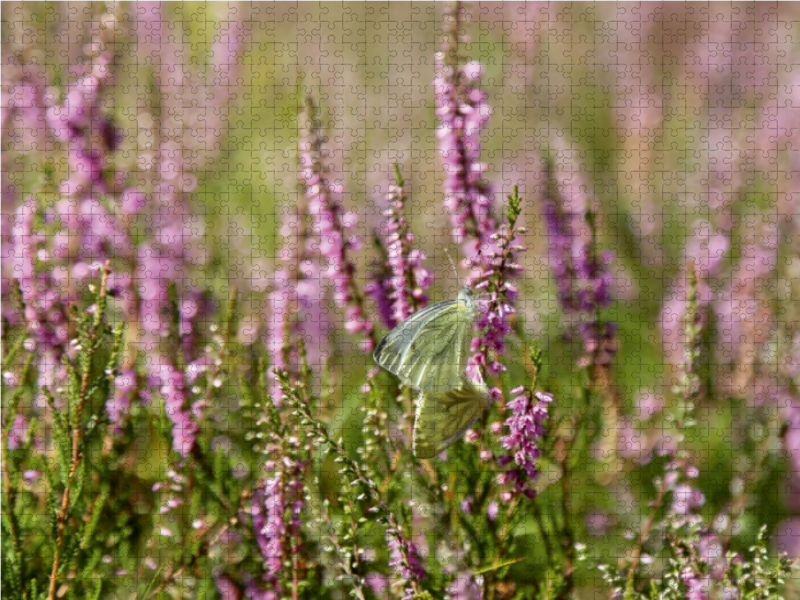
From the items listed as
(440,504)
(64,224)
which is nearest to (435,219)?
(64,224)

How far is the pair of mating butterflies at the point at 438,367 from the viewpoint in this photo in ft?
6.57

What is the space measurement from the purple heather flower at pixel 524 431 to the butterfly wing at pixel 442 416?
13 cm

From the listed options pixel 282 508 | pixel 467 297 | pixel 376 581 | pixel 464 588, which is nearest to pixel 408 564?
pixel 282 508

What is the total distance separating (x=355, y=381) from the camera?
399 centimetres

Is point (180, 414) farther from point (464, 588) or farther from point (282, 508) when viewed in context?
point (464, 588)

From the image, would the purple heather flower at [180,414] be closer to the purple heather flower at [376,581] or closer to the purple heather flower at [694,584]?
the purple heather flower at [376,581]

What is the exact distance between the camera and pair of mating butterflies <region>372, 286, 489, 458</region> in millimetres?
2002

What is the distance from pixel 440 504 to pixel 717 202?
3.44 meters

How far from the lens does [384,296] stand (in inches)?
96.3

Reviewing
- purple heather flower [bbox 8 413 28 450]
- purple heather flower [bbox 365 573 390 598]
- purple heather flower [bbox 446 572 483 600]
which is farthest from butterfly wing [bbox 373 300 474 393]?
purple heather flower [bbox 8 413 28 450]

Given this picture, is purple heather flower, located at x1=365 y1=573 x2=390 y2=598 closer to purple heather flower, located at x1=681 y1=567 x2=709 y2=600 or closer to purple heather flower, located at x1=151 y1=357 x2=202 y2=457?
purple heather flower, located at x1=151 y1=357 x2=202 y2=457

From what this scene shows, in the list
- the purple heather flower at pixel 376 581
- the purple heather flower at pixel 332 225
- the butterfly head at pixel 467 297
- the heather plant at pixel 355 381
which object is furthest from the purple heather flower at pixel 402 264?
the purple heather flower at pixel 376 581

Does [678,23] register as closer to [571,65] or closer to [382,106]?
[571,65]

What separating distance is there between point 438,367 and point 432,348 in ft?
0.23
